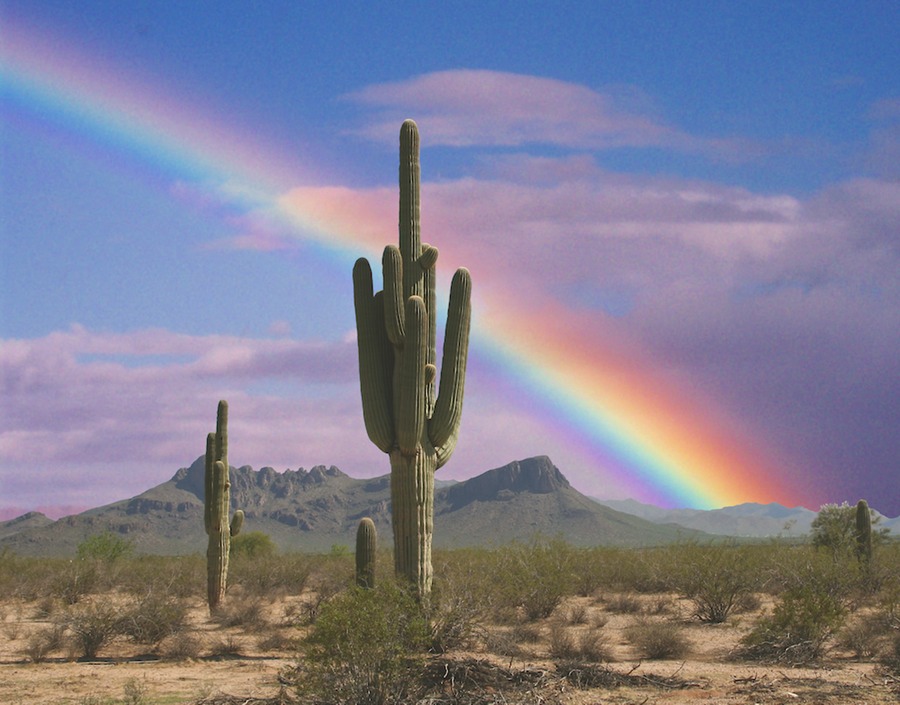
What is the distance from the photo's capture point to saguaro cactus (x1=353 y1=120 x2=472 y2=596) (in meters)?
16.9

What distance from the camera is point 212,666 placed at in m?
17.3

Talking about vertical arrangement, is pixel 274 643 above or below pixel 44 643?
below

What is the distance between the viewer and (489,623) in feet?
62.5

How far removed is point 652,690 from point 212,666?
7.33 metres

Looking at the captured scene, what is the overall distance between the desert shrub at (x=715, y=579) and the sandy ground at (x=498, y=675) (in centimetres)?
147

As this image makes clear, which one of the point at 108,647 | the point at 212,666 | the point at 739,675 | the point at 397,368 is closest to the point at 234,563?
the point at 108,647

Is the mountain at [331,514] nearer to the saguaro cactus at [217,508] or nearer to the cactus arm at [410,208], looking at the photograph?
the saguaro cactus at [217,508]

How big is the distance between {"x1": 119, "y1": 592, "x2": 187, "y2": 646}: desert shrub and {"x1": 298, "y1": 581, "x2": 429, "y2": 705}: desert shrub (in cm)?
761

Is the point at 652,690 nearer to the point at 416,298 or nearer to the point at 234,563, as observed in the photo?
the point at 416,298

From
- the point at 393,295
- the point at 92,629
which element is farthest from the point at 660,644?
the point at 92,629

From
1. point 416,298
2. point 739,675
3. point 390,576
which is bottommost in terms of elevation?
point 739,675

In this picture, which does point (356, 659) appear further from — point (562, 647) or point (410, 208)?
point (410, 208)

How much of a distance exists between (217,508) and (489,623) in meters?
7.37

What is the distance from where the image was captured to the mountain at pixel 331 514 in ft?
378
